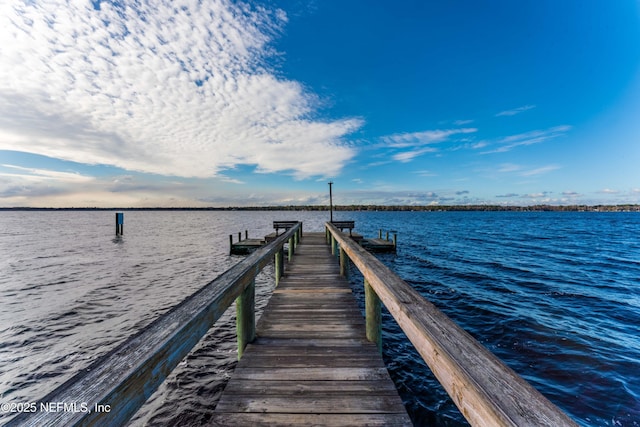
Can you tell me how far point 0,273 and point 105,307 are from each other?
1111cm

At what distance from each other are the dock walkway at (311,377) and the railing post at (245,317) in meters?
0.11

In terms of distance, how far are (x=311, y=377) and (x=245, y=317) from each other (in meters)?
1.25

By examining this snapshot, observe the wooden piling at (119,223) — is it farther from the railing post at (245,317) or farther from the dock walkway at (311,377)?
the railing post at (245,317)

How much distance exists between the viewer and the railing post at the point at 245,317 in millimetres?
3650

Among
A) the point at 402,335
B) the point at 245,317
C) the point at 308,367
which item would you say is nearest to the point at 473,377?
the point at 308,367

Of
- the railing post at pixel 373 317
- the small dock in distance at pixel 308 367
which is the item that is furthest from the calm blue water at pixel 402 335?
the small dock in distance at pixel 308 367

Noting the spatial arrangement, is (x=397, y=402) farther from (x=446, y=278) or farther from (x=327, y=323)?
(x=446, y=278)

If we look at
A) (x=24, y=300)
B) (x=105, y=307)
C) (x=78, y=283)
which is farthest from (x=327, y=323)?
(x=78, y=283)

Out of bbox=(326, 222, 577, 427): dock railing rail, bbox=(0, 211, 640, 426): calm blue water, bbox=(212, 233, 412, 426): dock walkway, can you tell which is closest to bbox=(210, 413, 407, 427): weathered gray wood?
bbox=(212, 233, 412, 426): dock walkway

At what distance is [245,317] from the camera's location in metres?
3.73

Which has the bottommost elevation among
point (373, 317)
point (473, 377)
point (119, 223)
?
point (119, 223)

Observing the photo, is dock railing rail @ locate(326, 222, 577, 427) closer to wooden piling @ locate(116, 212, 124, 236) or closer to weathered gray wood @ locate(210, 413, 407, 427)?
weathered gray wood @ locate(210, 413, 407, 427)

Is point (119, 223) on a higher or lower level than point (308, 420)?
lower

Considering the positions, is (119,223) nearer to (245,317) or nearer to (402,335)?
(402,335)
